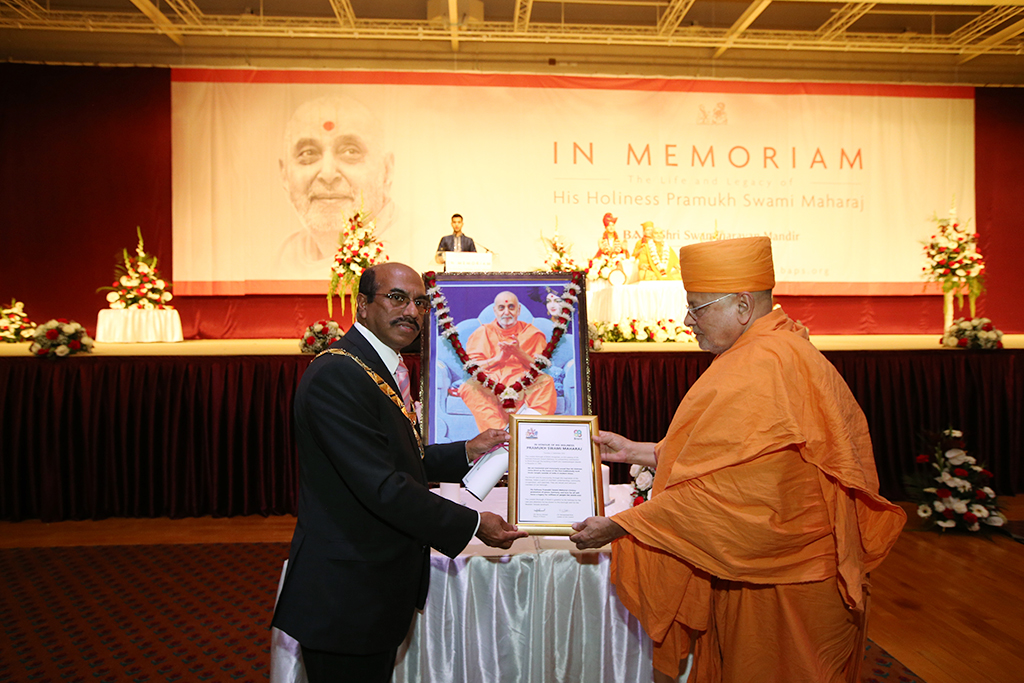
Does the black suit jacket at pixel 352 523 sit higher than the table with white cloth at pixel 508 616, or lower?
higher

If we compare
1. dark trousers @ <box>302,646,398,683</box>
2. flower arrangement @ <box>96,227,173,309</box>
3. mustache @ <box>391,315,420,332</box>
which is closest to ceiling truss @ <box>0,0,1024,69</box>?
flower arrangement @ <box>96,227,173,309</box>

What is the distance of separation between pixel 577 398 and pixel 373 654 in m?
1.23

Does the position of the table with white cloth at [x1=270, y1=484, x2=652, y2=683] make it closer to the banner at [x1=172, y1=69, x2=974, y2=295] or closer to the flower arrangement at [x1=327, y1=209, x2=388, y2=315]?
the flower arrangement at [x1=327, y1=209, x2=388, y2=315]

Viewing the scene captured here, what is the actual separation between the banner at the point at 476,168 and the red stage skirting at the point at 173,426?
507cm

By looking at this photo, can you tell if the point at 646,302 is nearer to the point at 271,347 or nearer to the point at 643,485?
the point at 271,347

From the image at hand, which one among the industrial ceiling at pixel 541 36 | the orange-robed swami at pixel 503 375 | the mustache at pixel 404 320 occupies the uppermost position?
the industrial ceiling at pixel 541 36

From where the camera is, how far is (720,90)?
10.1 m

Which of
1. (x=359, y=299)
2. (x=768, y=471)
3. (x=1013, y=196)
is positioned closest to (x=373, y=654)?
(x=359, y=299)

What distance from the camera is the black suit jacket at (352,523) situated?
1490mm

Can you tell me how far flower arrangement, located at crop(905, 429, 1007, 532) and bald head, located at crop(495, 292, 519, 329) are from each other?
3610 millimetres

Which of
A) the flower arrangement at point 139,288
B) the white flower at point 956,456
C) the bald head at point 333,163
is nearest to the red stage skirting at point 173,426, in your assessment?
the white flower at point 956,456

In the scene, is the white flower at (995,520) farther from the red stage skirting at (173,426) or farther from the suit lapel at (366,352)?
the suit lapel at (366,352)

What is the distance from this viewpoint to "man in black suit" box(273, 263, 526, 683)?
1.49 meters

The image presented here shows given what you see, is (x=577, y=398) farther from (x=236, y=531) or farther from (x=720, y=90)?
(x=720, y=90)
